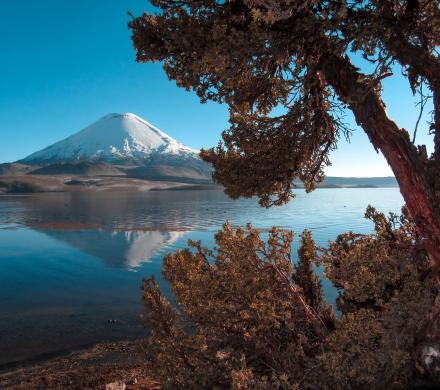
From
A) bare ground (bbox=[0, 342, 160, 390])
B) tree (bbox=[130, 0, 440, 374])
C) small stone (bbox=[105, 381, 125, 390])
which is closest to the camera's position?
tree (bbox=[130, 0, 440, 374])

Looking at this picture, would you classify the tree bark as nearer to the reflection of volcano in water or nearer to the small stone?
the small stone

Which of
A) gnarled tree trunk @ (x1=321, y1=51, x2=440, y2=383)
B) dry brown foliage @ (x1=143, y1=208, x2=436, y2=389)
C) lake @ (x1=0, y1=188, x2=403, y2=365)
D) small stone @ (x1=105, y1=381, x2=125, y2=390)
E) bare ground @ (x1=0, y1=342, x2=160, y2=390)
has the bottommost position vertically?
lake @ (x1=0, y1=188, x2=403, y2=365)

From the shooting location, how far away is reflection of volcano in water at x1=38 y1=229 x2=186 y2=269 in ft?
103

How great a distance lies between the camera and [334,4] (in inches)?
249

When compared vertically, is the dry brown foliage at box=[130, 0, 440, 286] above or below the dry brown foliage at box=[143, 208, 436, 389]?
above

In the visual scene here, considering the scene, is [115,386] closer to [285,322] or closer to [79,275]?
[285,322]

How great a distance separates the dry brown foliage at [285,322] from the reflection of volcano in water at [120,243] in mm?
21178

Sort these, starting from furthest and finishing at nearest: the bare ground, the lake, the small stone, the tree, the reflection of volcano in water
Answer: the reflection of volcano in water
the lake
the bare ground
the small stone
the tree

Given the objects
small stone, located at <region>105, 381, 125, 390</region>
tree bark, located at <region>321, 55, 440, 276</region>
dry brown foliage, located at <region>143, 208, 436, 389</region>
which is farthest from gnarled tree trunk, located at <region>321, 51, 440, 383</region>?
small stone, located at <region>105, 381, 125, 390</region>

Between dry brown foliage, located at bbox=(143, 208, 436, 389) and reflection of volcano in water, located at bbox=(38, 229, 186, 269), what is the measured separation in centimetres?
2118

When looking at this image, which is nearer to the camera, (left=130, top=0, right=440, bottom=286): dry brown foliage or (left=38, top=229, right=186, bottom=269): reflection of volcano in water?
(left=130, top=0, right=440, bottom=286): dry brown foliage

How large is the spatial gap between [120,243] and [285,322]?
3341 cm

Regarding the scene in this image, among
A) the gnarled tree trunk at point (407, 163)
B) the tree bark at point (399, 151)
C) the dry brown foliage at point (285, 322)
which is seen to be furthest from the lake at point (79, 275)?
the tree bark at point (399, 151)

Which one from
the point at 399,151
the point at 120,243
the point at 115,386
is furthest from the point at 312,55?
the point at 120,243
